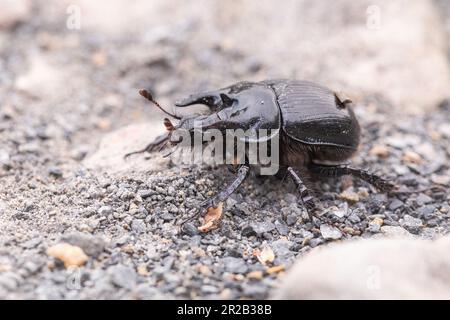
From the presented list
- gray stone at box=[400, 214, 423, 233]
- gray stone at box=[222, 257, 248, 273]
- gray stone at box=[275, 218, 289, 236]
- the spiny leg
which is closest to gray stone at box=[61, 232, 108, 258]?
the spiny leg

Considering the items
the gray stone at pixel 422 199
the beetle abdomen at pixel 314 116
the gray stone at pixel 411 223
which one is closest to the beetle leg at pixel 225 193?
the beetle abdomen at pixel 314 116

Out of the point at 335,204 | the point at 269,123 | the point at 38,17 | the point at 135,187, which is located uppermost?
the point at 38,17

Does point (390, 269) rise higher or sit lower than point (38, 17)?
lower

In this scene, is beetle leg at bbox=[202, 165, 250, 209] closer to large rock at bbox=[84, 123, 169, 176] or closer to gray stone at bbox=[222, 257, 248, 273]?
gray stone at bbox=[222, 257, 248, 273]

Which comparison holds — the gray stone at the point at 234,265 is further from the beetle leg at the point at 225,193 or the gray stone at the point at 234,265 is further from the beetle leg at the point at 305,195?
the beetle leg at the point at 305,195
